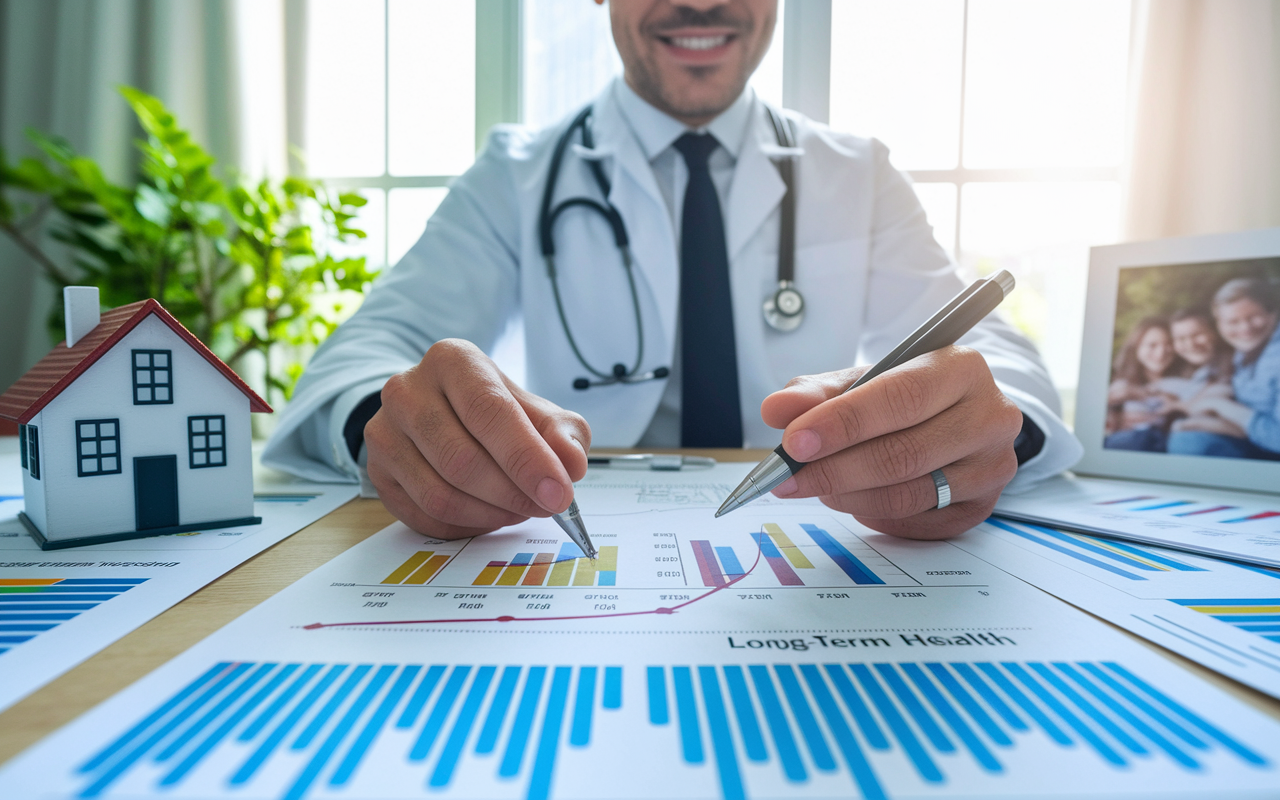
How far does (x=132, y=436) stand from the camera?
444mm

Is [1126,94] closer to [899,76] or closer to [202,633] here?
[899,76]

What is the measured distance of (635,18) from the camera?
3.62ft

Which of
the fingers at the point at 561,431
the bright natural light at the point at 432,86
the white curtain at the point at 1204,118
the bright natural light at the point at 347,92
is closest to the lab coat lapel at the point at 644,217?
the fingers at the point at 561,431

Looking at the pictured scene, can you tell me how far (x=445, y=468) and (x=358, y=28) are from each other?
2244 millimetres

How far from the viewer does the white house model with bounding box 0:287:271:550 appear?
1.40 ft

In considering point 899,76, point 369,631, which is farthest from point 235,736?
point 899,76

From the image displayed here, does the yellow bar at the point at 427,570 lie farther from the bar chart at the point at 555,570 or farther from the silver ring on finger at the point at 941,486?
the silver ring on finger at the point at 941,486

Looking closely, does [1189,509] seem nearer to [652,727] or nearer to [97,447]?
[652,727]

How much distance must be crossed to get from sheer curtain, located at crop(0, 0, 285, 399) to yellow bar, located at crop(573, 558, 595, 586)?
6.85 feet

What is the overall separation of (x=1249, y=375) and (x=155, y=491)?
1028 mm

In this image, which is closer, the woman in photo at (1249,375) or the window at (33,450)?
the window at (33,450)

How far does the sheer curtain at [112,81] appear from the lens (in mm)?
1884

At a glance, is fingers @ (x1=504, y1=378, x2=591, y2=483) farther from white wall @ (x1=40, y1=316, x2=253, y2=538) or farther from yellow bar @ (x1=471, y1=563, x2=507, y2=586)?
white wall @ (x1=40, y1=316, x2=253, y2=538)

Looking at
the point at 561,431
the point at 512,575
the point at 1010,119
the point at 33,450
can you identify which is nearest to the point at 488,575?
the point at 512,575
